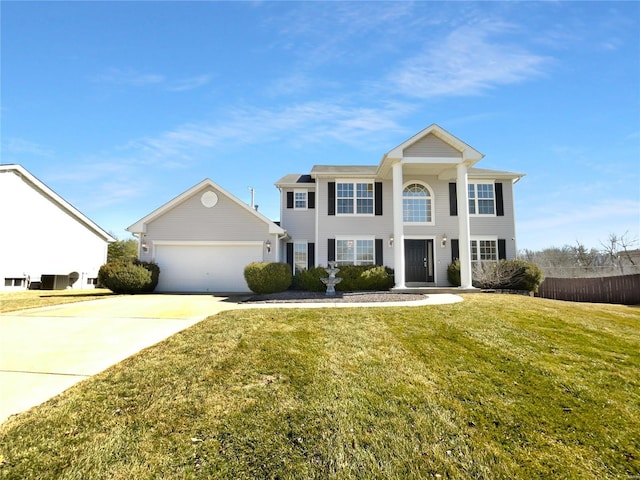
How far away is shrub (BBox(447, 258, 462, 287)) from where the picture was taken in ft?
50.0

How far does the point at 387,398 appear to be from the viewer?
12.3 feet

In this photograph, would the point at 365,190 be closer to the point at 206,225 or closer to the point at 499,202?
the point at 499,202

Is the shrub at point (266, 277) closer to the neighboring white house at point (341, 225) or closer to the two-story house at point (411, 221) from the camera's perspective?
the neighboring white house at point (341, 225)

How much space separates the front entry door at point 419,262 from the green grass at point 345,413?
33.9 ft

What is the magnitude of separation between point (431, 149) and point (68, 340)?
1447 cm

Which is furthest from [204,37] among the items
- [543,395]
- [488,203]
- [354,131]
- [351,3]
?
[488,203]

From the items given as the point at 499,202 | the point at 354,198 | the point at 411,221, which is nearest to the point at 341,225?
the point at 354,198

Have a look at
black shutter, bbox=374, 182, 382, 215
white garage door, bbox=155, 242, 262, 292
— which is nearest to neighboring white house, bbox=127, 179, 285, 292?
white garage door, bbox=155, 242, 262, 292

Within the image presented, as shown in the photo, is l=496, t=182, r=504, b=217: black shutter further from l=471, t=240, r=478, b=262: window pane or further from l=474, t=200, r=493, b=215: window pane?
Answer: l=471, t=240, r=478, b=262: window pane

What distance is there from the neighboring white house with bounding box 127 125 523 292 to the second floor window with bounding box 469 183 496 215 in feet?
0.16

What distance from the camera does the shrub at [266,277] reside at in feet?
44.8

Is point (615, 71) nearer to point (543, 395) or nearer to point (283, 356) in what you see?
point (543, 395)

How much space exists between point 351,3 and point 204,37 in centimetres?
455

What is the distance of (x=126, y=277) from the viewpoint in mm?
13930
